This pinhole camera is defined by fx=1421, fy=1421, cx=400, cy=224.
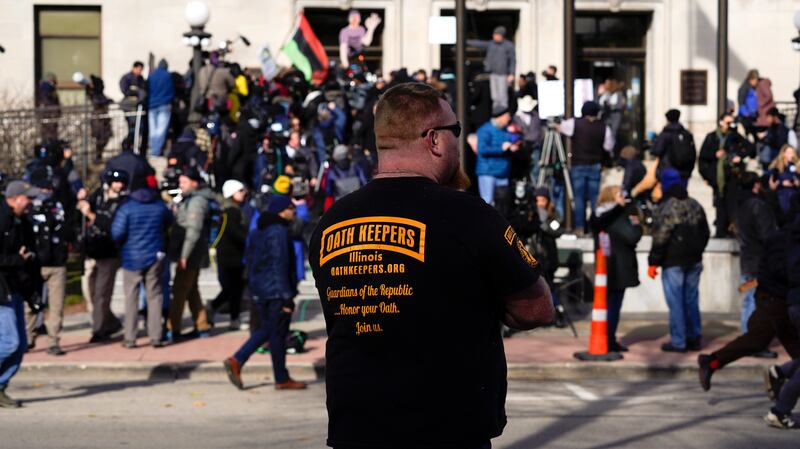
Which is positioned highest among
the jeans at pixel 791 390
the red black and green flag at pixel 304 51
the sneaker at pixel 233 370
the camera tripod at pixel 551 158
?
the red black and green flag at pixel 304 51

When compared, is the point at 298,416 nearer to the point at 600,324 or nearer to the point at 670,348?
the point at 600,324

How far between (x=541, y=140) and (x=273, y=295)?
1064cm

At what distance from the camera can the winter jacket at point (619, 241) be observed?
14.4 meters

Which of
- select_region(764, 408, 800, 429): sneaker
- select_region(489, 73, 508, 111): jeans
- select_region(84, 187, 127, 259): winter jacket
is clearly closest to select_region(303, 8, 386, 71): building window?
select_region(489, 73, 508, 111): jeans

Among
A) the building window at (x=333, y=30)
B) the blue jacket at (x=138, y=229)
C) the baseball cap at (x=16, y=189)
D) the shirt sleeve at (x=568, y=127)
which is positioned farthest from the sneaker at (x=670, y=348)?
the building window at (x=333, y=30)

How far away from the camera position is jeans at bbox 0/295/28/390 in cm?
1085

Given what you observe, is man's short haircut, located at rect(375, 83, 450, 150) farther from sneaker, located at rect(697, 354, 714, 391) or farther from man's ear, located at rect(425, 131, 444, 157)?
sneaker, located at rect(697, 354, 714, 391)

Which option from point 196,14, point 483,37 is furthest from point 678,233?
point 483,37

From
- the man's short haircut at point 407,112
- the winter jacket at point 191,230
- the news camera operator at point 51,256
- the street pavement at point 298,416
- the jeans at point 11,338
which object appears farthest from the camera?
the winter jacket at point 191,230

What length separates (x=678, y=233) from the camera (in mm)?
14602

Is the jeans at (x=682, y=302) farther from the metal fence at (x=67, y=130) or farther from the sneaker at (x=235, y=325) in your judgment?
the metal fence at (x=67, y=130)

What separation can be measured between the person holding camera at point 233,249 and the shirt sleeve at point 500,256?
39.3ft

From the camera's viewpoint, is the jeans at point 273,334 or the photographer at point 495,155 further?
the photographer at point 495,155

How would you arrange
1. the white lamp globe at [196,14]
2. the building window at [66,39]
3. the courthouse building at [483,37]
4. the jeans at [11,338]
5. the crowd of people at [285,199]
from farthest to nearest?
the building window at [66,39], the courthouse building at [483,37], the white lamp globe at [196,14], the crowd of people at [285,199], the jeans at [11,338]
